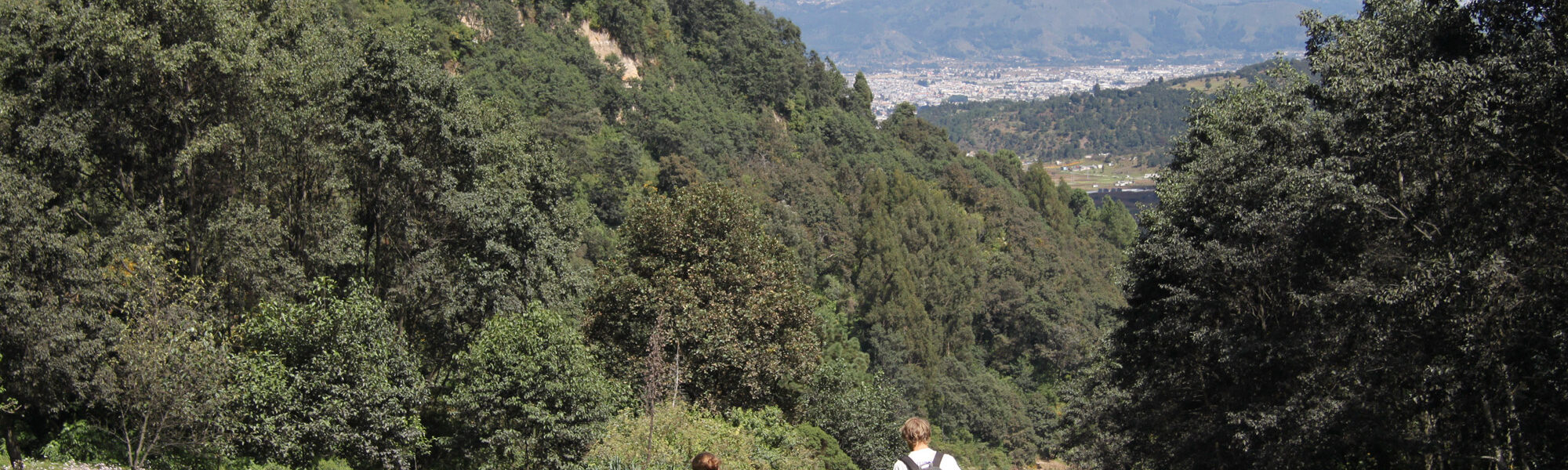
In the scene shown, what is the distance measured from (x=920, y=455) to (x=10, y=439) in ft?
39.0

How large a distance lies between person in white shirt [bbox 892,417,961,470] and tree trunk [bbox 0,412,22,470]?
11278 mm

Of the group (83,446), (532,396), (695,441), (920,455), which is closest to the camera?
(920,455)

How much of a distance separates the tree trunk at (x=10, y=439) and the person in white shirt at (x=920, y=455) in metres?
11.3

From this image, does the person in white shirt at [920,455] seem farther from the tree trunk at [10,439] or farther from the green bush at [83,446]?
the green bush at [83,446]

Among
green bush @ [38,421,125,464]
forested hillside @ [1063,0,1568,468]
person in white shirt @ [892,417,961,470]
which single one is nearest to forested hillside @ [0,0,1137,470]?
green bush @ [38,421,125,464]

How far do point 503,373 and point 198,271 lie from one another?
4.94 m

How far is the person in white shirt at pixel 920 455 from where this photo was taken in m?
4.78

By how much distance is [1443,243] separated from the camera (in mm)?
8656

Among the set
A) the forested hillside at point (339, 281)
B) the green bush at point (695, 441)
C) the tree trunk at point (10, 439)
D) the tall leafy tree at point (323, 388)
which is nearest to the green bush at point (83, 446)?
the forested hillside at point (339, 281)

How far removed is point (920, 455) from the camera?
4.88 m

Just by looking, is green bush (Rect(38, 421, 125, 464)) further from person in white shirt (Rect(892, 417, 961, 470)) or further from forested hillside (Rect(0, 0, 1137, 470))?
person in white shirt (Rect(892, 417, 961, 470))

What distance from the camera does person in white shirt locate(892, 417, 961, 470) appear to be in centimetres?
478

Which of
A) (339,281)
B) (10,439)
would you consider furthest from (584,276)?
(10,439)

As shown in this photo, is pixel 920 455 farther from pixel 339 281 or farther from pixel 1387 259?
pixel 339 281
